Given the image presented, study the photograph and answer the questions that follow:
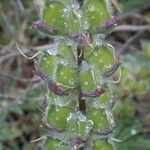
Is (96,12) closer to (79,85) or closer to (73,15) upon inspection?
(73,15)

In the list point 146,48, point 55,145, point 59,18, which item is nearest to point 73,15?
point 59,18

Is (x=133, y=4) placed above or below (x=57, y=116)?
Result: below

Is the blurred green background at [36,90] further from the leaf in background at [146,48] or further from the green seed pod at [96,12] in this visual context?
the green seed pod at [96,12]

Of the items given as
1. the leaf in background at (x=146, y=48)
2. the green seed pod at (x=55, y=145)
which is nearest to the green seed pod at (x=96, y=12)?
the green seed pod at (x=55, y=145)

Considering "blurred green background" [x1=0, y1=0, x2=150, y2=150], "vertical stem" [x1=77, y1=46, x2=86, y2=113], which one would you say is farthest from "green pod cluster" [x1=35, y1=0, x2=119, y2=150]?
"blurred green background" [x1=0, y1=0, x2=150, y2=150]

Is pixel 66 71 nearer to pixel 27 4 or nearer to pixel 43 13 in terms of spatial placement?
pixel 43 13

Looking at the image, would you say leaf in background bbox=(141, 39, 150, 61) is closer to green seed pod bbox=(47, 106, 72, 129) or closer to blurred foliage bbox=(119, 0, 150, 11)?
blurred foliage bbox=(119, 0, 150, 11)
